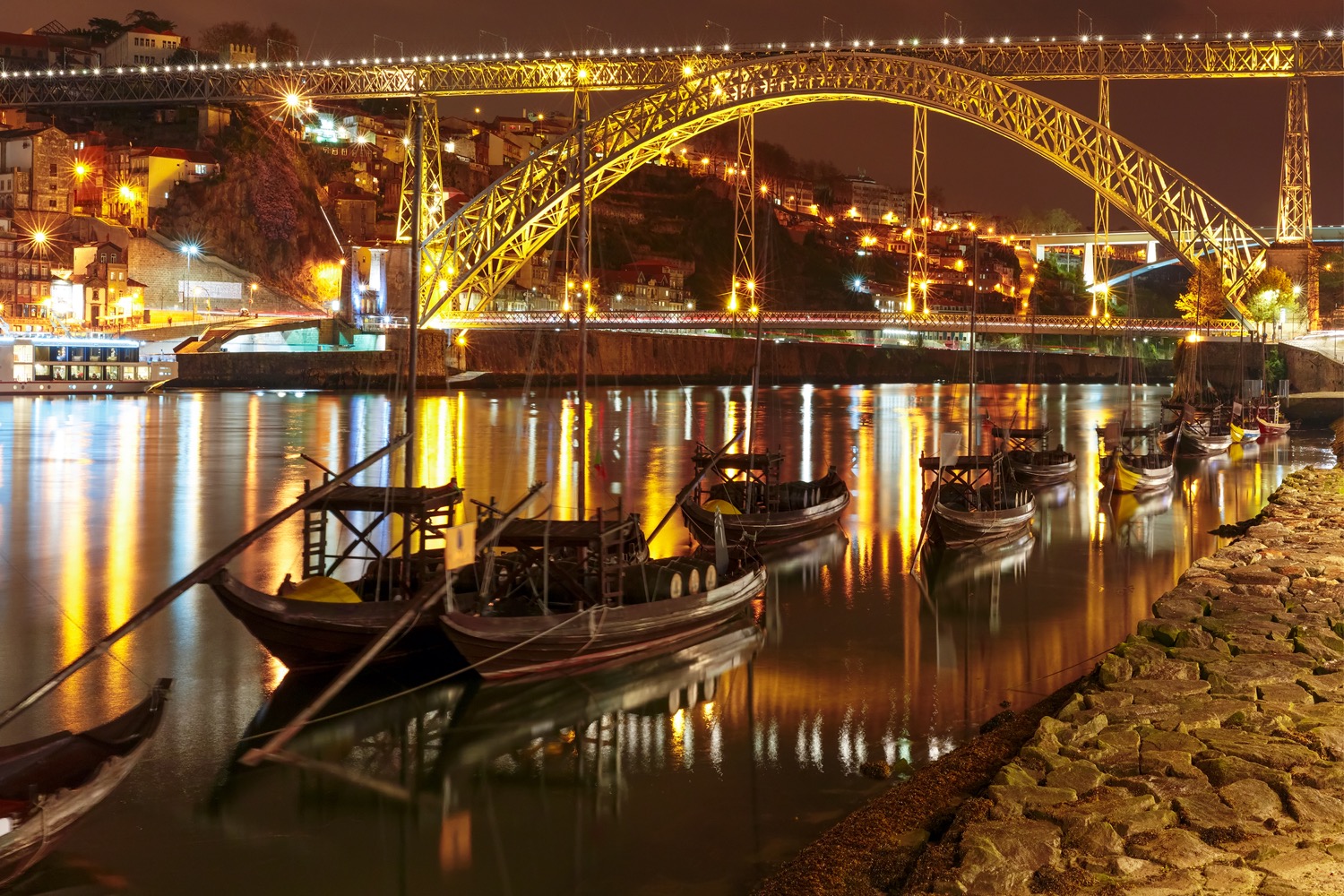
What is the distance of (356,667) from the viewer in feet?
27.6

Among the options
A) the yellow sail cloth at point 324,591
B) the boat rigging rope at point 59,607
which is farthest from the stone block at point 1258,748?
the boat rigging rope at point 59,607

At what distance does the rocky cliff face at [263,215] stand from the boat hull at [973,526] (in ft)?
170

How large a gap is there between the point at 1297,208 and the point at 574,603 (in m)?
36.0

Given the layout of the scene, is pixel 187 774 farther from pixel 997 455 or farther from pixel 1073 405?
pixel 1073 405

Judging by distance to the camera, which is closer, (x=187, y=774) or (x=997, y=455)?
(x=187, y=774)

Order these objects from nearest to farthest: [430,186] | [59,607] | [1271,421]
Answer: [59,607] → [1271,421] → [430,186]

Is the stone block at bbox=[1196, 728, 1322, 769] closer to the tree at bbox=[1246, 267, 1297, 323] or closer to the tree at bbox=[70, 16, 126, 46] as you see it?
the tree at bbox=[1246, 267, 1297, 323]

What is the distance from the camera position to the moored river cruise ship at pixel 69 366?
46.2 meters

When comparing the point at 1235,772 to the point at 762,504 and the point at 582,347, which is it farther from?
the point at 762,504

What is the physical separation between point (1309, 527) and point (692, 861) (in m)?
11.2

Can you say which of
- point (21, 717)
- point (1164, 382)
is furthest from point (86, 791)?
point (1164, 382)

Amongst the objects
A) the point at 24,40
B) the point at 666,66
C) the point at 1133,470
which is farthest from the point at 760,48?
the point at 24,40

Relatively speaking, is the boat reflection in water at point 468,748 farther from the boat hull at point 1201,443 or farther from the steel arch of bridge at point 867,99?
the steel arch of bridge at point 867,99

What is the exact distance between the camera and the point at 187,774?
766 cm
